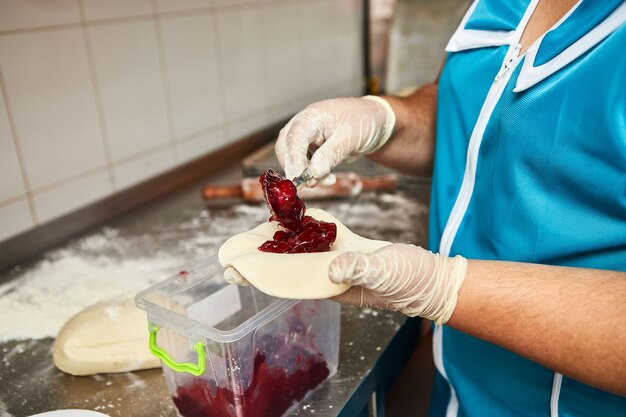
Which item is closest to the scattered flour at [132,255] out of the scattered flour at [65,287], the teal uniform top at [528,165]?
the scattered flour at [65,287]

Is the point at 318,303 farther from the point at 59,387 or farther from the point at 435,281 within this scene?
the point at 59,387

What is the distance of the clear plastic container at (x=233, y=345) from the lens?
34.6 inches

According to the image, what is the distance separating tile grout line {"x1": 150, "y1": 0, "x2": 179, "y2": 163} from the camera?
193cm

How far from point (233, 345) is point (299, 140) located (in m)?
0.43

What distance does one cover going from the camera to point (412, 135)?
130 centimetres

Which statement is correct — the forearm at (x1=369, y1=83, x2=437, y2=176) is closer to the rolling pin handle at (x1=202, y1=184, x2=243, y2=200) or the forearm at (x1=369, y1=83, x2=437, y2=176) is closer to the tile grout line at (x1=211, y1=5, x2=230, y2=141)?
the rolling pin handle at (x1=202, y1=184, x2=243, y2=200)

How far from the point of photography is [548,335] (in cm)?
75

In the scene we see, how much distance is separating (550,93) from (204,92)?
1592 mm

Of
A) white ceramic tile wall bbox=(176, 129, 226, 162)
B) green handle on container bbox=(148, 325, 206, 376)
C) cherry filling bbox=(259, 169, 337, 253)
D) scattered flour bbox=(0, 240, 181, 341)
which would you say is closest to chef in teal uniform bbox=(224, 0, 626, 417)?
cherry filling bbox=(259, 169, 337, 253)

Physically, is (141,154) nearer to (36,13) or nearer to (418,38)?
(36,13)

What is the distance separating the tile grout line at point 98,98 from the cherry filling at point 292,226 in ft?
3.39

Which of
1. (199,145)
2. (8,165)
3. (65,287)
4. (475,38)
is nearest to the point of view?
(475,38)

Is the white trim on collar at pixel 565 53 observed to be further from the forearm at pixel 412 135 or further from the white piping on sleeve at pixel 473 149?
the forearm at pixel 412 135

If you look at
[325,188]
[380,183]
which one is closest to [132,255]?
[325,188]
